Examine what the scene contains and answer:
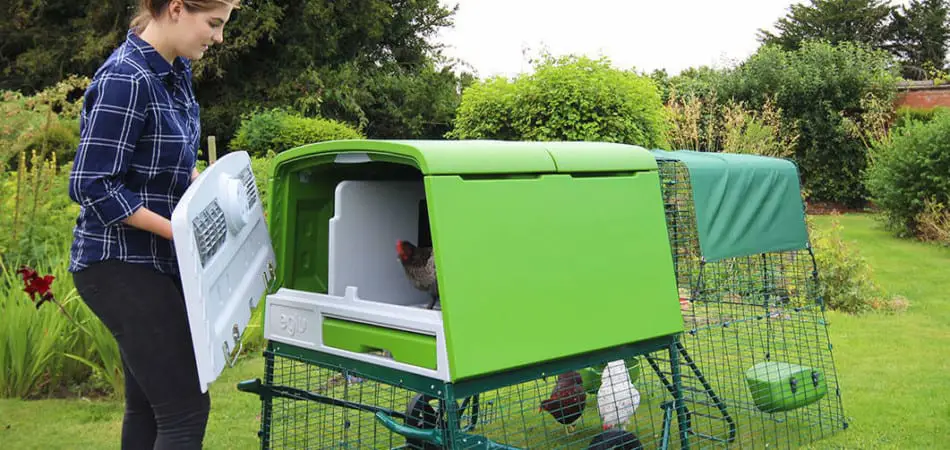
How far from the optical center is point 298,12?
1933 centimetres

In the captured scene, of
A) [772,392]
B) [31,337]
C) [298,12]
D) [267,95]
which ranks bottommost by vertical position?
[772,392]

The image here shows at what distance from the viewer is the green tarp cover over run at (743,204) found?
133 inches

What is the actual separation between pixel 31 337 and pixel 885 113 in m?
14.1

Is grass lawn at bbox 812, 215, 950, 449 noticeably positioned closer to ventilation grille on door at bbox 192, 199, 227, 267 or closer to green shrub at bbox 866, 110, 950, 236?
green shrub at bbox 866, 110, 950, 236

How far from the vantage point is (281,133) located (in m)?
13.2

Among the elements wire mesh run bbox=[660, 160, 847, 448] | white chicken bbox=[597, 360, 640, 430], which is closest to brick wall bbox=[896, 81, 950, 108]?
wire mesh run bbox=[660, 160, 847, 448]

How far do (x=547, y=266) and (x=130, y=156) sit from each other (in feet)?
3.83

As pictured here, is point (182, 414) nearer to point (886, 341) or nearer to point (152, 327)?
point (152, 327)

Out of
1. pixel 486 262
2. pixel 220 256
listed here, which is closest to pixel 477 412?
pixel 486 262

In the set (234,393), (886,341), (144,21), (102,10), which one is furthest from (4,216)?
(102,10)

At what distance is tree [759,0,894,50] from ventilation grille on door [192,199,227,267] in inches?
1285

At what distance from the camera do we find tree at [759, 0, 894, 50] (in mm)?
32125

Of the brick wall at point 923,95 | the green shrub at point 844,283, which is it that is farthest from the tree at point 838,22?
the green shrub at point 844,283

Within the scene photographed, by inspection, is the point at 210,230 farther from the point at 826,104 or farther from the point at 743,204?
the point at 826,104
